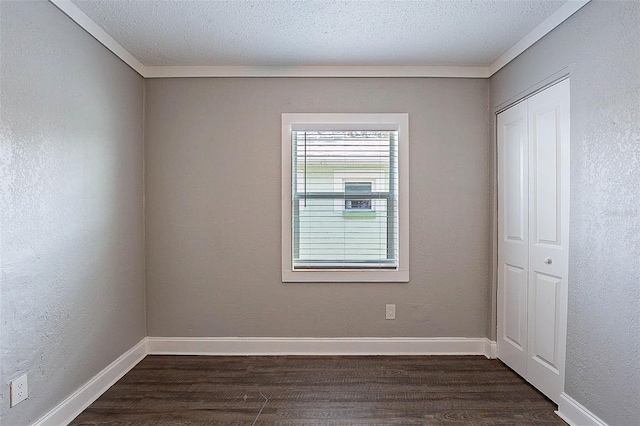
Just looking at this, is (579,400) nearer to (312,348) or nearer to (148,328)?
(312,348)

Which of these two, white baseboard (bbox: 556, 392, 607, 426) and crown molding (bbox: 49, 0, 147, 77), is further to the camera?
crown molding (bbox: 49, 0, 147, 77)

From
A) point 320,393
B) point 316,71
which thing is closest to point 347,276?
point 320,393

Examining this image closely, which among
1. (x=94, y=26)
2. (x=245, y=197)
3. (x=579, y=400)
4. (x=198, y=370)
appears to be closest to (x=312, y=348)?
(x=198, y=370)

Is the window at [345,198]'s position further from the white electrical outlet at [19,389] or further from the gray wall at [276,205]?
the white electrical outlet at [19,389]

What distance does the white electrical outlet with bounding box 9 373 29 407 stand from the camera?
2.21 meters

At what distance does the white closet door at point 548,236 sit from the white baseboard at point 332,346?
2.32ft

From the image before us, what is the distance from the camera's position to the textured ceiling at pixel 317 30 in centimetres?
269

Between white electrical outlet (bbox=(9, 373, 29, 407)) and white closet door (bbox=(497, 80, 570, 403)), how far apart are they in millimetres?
2971

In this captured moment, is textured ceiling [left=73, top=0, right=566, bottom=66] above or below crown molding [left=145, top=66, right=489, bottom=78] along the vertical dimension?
above

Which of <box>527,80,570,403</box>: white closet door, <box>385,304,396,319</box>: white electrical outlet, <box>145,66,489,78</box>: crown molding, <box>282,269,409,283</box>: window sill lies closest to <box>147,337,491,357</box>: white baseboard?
<box>385,304,396,319</box>: white electrical outlet

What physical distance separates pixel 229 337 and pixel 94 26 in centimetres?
252

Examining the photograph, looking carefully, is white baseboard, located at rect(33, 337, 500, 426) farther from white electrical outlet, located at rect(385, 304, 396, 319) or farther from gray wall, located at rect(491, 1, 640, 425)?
gray wall, located at rect(491, 1, 640, 425)

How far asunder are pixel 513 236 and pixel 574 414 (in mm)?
1291

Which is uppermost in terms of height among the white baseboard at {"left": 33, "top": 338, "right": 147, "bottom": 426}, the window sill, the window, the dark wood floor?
the window
